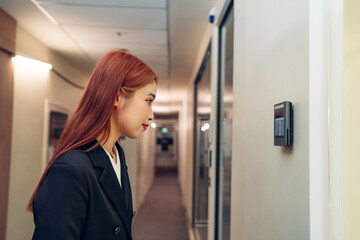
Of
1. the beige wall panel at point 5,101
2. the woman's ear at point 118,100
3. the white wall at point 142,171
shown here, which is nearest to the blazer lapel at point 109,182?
the woman's ear at point 118,100

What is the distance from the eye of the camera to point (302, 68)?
0.79 meters

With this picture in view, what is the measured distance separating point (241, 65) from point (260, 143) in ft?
1.54

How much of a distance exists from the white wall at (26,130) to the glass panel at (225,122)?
1956 millimetres

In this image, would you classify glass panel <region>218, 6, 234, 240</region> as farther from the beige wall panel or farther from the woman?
the beige wall panel

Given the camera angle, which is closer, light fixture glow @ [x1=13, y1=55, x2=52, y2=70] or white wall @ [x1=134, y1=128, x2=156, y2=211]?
light fixture glow @ [x1=13, y1=55, x2=52, y2=70]

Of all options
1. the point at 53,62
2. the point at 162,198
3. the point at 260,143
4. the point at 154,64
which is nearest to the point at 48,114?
the point at 53,62

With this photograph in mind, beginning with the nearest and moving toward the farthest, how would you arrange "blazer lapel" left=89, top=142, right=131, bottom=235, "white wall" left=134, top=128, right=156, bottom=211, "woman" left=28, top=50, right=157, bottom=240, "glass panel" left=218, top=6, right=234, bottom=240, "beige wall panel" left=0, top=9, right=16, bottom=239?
"woman" left=28, top=50, right=157, bottom=240 → "blazer lapel" left=89, top=142, right=131, bottom=235 → "glass panel" left=218, top=6, right=234, bottom=240 → "beige wall panel" left=0, top=9, right=16, bottom=239 → "white wall" left=134, top=128, right=156, bottom=211

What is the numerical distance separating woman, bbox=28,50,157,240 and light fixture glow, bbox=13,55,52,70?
216cm

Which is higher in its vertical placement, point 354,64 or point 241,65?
point 241,65

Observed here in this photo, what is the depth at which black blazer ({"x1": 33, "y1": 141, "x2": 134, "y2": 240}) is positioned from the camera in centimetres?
78

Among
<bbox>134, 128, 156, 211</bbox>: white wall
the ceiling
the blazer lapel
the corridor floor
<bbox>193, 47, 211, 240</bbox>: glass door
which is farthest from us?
<bbox>134, 128, 156, 211</bbox>: white wall

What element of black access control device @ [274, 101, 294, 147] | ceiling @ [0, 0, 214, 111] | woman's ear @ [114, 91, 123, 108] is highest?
ceiling @ [0, 0, 214, 111]

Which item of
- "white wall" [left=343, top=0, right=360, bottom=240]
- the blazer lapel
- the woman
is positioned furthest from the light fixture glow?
"white wall" [left=343, top=0, right=360, bottom=240]

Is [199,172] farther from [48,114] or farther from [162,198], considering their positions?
[162,198]
